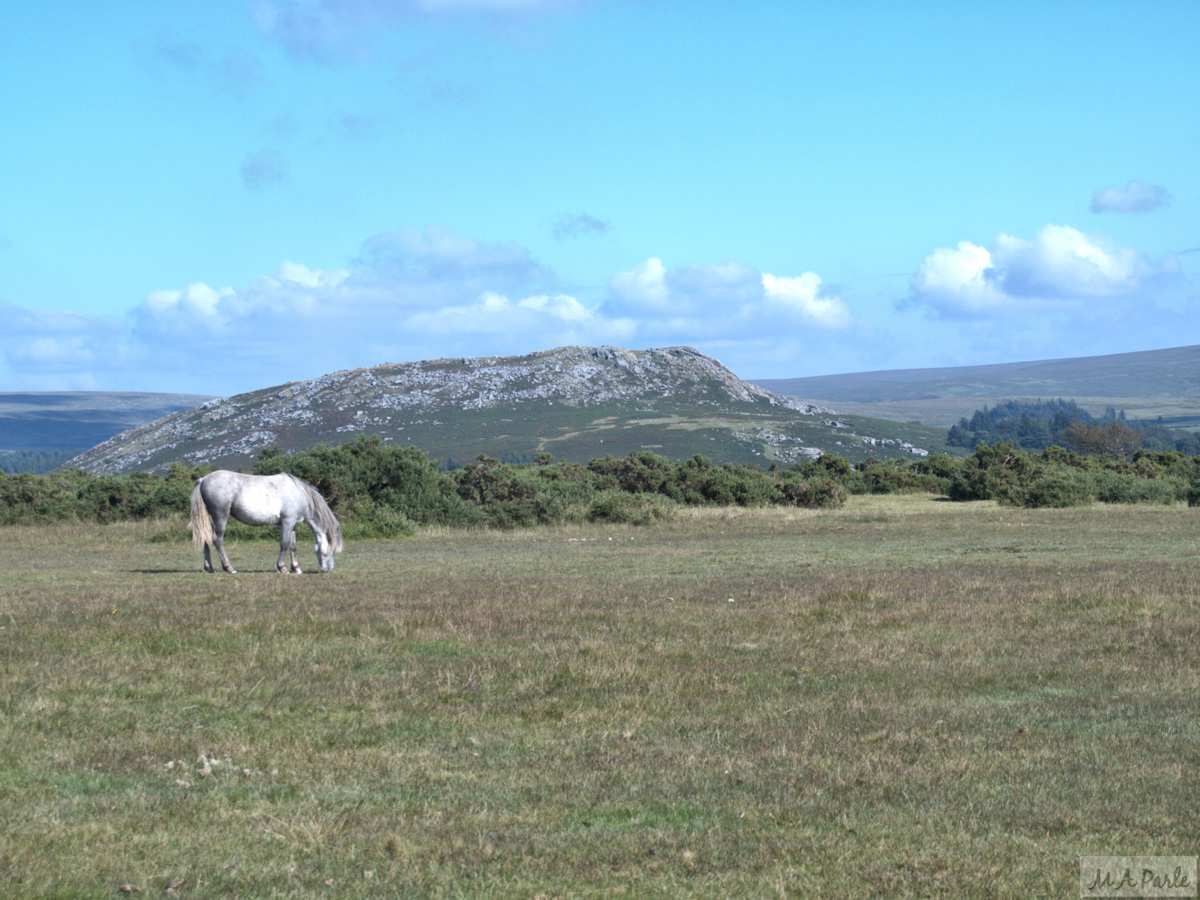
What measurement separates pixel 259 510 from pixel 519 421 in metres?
150

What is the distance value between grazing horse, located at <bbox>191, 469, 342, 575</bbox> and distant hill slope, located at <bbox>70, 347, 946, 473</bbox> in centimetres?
10981

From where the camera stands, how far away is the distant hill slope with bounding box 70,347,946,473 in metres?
146

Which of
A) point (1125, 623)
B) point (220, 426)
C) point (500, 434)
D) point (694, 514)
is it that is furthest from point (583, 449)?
point (1125, 623)

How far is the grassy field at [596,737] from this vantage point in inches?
227

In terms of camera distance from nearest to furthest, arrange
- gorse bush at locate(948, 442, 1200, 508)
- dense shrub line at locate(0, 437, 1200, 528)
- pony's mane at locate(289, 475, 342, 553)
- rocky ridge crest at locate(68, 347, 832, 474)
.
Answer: pony's mane at locate(289, 475, 342, 553) → dense shrub line at locate(0, 437, 1200, 528) → gorse bush at locate(948, 442, 1200, 508) → rocky ridge crest at locate(68, 347, 832, 474)

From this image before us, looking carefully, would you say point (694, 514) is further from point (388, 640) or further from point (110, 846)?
point (110, 846)

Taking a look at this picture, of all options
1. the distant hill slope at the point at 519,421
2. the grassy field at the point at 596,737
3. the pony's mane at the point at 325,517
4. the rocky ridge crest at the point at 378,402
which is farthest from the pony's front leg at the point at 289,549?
the rocky ridge crest at the point at 378,402

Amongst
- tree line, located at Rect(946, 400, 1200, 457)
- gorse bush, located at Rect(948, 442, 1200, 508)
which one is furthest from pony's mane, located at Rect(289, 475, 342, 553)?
tree line, located at Rect(946, 400, 1200, 457)

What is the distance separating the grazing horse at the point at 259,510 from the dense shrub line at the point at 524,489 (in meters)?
12.0

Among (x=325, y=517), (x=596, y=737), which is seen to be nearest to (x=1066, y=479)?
(x=325, y=517)

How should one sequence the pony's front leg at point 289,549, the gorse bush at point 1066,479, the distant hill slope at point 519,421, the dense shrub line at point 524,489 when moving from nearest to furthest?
the pony's front leg at point 289,549
the dense shrub line at point 524,489
the gorse bush at point 1066,479
the distant hill slope at point 519,421

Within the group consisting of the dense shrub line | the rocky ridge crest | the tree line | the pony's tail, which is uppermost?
the rocky ridge crest

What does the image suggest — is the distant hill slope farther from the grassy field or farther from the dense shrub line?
the grassy field

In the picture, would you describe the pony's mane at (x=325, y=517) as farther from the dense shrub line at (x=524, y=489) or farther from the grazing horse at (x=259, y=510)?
the dense shrub line at (x=524, y=489)
